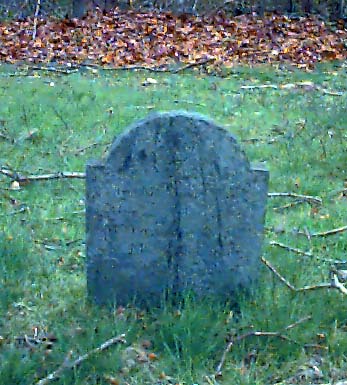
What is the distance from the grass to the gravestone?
163mm

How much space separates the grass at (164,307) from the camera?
4.10m

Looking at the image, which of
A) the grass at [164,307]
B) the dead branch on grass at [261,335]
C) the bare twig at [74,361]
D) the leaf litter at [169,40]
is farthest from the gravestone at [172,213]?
the leaf litter at [169,40]

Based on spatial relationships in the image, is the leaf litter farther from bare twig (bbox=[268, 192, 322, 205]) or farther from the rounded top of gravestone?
the rounded top of gravestone

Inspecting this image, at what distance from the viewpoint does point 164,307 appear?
4547 millimetres

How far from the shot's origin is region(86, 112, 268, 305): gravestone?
444 cm

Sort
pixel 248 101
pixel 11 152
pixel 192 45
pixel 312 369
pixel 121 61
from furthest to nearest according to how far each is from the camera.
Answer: pixel 192 45 < pixel 121 61 < pixel 248 101 < pixel 11 152 < pixel 312 369

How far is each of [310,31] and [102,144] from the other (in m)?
10.9

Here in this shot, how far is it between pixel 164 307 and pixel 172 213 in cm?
50

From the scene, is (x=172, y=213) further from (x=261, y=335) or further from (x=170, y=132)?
(x=261, y=335)

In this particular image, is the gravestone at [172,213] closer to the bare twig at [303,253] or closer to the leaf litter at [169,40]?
the bare twig at [303,253]

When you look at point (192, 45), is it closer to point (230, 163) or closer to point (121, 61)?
point (121, 61)

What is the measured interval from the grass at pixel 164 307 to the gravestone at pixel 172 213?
0.16 meters

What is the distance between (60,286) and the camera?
16.4 ft

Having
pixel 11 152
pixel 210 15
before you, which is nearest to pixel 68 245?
pixel 11 152
